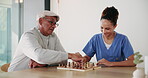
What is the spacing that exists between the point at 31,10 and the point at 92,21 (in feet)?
3.75

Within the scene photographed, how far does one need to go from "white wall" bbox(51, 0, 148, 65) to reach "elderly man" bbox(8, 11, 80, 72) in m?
1.35

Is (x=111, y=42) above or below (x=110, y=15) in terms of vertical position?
below

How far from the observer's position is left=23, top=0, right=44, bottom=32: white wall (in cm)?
425

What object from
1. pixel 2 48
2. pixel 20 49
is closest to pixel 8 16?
pixel 2 48

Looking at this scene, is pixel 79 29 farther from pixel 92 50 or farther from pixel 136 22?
pixel 92 50

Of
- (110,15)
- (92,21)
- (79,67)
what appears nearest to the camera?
(79,67)

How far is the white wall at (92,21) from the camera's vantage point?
344 centimetres

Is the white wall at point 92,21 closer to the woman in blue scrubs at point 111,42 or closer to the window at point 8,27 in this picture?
the window at point 8,27

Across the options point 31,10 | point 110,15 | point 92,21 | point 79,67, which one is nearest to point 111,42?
point 110,15

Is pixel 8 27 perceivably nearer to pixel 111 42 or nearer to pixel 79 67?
pixel 111 42

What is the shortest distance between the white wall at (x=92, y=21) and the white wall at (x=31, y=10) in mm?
244

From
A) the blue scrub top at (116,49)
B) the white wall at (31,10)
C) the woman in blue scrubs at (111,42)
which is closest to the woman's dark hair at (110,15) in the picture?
the woman in blue scrubs at (111,42)

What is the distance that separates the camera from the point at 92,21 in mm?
3906

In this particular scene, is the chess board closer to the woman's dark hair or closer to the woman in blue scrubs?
the woman in blue scrubs
